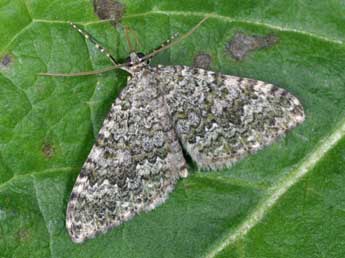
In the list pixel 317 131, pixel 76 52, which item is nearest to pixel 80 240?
pixel 76 52

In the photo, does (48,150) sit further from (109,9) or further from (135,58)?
(109,9)

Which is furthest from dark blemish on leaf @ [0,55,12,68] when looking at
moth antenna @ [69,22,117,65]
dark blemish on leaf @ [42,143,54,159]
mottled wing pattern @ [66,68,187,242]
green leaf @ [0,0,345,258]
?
mottled wing pattern @ [66,68,187,242]

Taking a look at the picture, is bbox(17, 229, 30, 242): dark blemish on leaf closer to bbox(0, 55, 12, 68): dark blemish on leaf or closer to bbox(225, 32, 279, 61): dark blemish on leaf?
bbox(0, 55, 12, 68): dark blemish on leaf

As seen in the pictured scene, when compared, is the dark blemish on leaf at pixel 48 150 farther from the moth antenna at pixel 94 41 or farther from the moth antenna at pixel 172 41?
the moth antenna at pixel 172 41

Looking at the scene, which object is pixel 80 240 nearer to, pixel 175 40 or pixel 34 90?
pixel 34 90

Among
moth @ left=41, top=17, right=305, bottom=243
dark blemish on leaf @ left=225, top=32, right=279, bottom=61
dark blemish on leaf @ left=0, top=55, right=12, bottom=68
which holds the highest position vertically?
dark blemish on leaf @ left=0, top=55, right=12, bottom=68

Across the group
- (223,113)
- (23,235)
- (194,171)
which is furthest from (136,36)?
(23,235)
